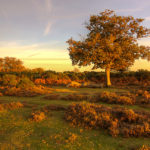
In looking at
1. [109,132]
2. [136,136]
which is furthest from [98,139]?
[136,136]

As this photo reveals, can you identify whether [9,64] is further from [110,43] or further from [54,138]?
[54,138]

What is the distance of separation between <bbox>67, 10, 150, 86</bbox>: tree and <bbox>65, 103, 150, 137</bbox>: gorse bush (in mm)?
11638

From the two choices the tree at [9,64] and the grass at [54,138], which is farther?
the tree at [9,64]

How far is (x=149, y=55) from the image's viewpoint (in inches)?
728

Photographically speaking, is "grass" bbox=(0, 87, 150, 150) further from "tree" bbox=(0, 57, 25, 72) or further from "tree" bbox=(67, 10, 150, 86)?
"tree" bbox=(0, 57, 25, 72)

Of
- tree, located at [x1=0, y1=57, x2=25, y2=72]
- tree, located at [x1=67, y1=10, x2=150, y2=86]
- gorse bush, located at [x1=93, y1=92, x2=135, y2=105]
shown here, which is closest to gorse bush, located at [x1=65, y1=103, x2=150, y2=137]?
gorse bush, located at [x1=93, y1=92, x2=135, y2=105]

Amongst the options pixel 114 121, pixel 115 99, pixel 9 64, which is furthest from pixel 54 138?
pixel 9 64

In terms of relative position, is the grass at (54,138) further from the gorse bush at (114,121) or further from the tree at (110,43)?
the tree at (110,43)

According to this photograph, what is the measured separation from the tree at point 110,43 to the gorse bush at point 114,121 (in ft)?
38.2

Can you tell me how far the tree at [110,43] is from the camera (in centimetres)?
1758

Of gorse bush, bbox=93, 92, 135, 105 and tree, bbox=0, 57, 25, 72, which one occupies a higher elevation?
tree, bbox=0, 57, 25, 72

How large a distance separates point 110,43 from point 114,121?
13.7 meters

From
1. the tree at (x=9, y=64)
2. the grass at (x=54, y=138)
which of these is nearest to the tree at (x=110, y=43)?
the grass at (x=54, y=138)

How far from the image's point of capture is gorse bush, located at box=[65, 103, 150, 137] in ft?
16.0
